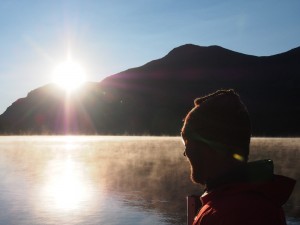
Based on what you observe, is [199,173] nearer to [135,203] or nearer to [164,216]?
[164,216]

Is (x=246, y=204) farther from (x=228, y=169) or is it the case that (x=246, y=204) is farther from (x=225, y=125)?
(x=225, y=125)

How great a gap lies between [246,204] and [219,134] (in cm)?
54

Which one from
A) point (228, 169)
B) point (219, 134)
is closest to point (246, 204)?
point (228, 169)

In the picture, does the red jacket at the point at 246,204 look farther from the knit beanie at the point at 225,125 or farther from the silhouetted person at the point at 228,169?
the knit beanie at the point at 225,125

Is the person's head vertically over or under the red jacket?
over

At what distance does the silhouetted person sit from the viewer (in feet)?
7.77

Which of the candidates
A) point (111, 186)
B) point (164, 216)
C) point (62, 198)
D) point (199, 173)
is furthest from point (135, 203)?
point (199, 173)

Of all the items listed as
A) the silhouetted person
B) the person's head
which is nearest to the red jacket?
the silhouetted person

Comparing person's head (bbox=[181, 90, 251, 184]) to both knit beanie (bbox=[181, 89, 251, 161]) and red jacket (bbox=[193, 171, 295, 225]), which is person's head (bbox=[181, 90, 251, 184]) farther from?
red jacket (bbox=[193, 171, 295, 225])

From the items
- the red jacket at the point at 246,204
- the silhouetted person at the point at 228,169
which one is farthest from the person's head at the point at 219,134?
the red jacket at the point at 246,204

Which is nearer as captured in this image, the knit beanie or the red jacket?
the red jacket

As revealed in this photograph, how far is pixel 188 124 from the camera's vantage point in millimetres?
2943

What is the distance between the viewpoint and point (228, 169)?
2.75 meters

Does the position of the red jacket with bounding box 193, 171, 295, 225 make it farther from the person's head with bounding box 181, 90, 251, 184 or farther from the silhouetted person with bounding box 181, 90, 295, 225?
the person's head with bounding box 181, 90, 251, 184
